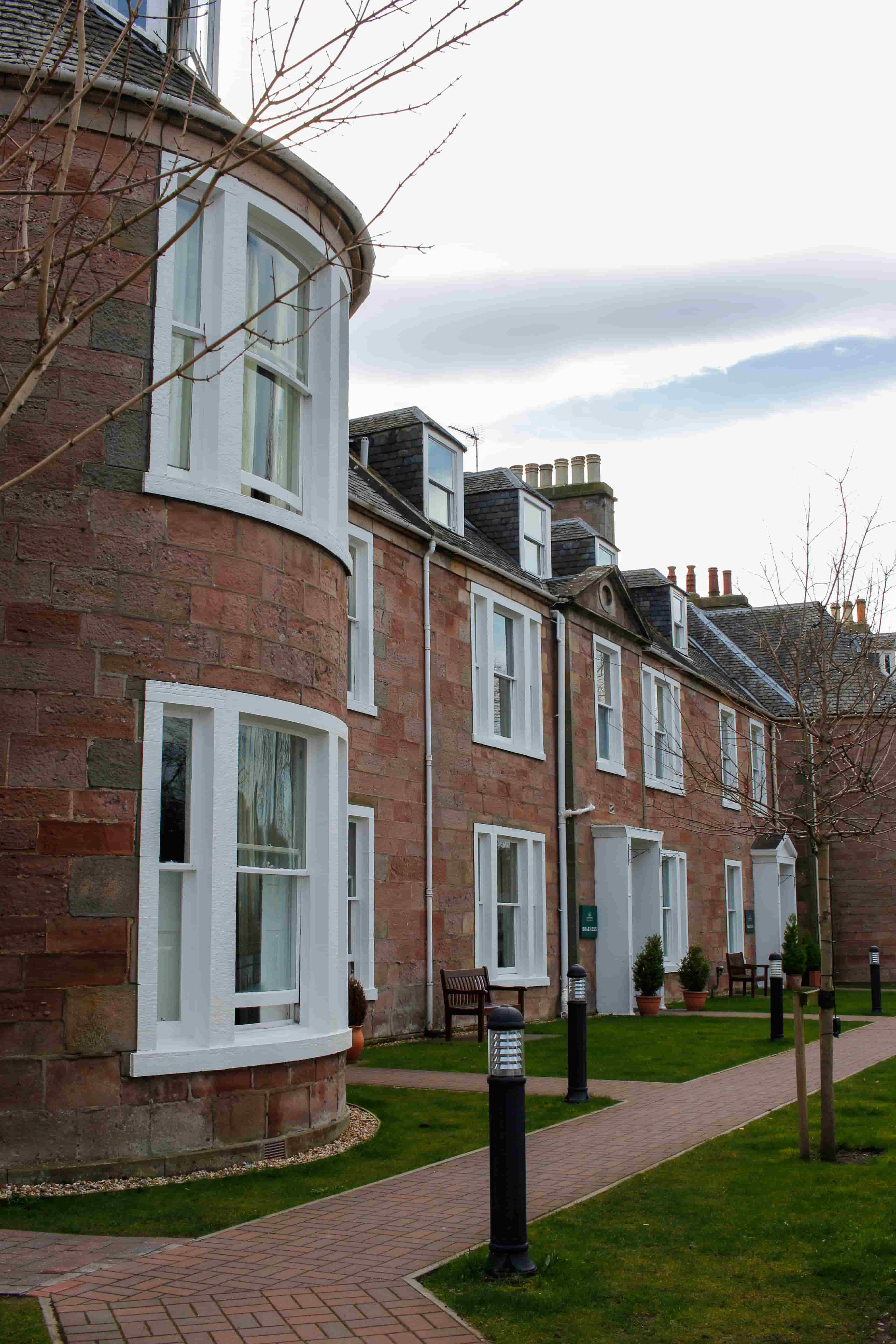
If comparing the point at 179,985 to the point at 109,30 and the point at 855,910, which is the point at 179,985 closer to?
the point at 109,30

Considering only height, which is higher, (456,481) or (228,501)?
(456,481)

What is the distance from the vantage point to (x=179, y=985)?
8.81m

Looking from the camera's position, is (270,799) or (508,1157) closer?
(508,1157)

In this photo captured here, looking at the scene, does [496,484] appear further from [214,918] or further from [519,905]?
[214,918]

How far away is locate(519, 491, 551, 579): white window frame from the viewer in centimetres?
2264

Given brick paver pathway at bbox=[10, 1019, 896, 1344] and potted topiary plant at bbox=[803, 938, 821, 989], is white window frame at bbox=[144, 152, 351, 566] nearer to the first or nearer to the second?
brick paver pathway at bbox=[10, 1019, 896, 1344]

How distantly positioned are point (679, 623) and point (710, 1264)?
25.1 m

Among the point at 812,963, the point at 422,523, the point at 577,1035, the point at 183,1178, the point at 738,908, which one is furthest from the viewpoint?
the point at 812,963

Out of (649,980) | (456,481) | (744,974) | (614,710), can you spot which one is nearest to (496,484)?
(456,481)

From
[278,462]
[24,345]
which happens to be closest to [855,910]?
[278,462]

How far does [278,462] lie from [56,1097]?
4.83m

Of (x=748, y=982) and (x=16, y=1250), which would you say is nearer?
(x=16, y=1250)

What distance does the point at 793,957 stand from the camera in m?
31.3

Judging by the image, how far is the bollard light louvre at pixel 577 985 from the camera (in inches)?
436
